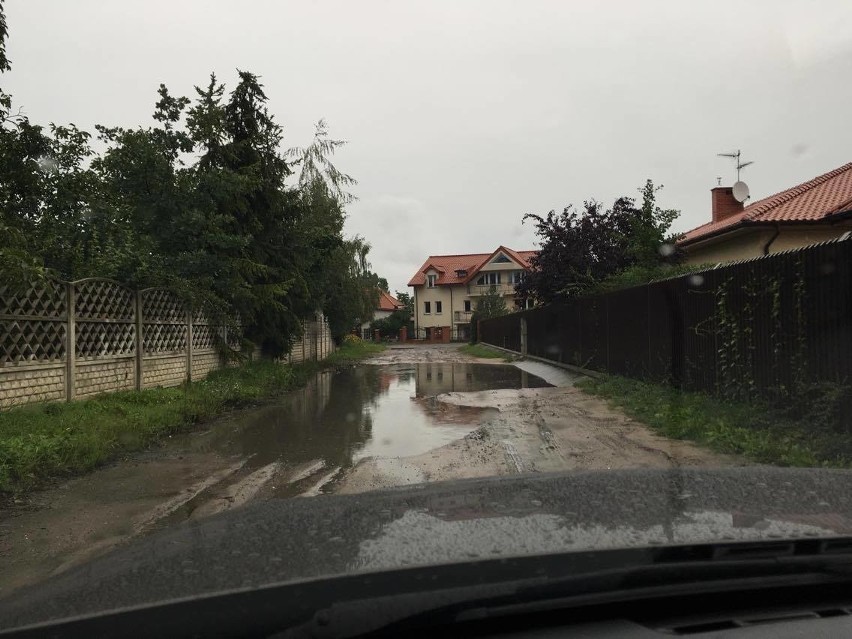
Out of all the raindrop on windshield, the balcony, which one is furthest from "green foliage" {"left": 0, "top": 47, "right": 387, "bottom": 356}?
the balcony

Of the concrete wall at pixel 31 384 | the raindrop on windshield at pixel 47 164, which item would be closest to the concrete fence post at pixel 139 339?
the concrete wall at pixel 31 384

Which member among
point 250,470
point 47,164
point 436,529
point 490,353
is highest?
point 47,164

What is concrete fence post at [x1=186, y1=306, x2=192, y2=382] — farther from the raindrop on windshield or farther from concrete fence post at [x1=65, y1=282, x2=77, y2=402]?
concrete fence post at [x1=65, y1=282, x2=77, y2=402]

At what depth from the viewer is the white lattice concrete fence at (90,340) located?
791cm

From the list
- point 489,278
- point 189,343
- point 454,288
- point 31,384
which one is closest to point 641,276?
point 189,343

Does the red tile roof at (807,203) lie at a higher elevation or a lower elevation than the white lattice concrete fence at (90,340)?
higher

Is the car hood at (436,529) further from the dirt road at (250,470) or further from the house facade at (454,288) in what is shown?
the house facade at (454,288)

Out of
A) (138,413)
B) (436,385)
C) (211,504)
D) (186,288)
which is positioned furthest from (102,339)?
(436,385)

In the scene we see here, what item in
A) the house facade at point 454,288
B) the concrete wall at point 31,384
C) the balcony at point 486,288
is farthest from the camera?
the house facade at point 454,288

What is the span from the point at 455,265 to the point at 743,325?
219 feet

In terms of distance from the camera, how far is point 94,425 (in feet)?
25.6

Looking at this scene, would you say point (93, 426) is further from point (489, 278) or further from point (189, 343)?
point (489, 278)

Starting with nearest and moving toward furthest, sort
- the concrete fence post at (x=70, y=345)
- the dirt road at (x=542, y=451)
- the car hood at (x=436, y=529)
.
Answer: the car hood at (x=436, y=529) < the dirt road at (x=542, y=451) < the concrete fence post at (x=70, y=345)

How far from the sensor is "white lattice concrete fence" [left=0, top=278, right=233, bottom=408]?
7.91 metres
